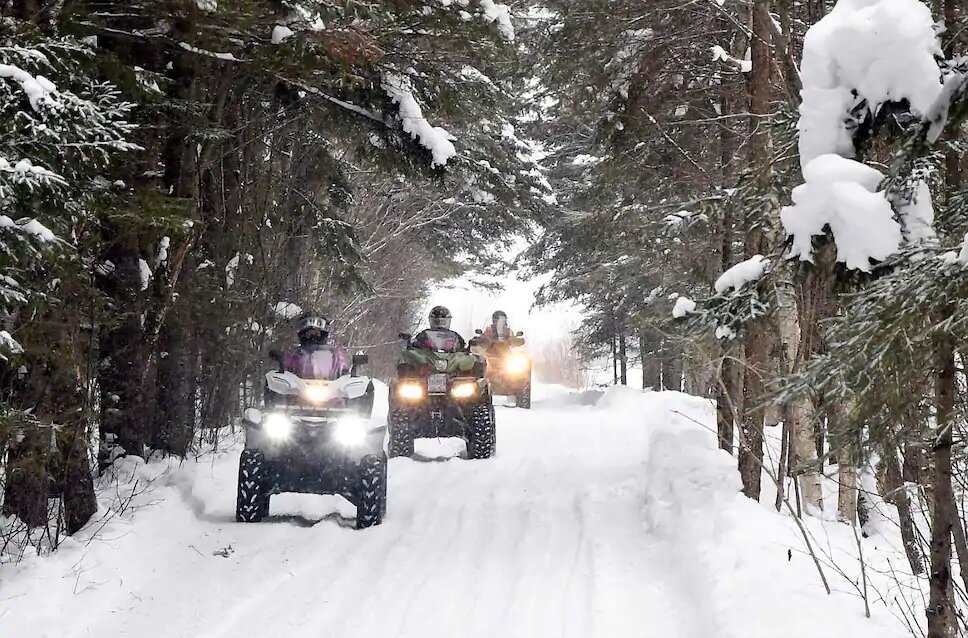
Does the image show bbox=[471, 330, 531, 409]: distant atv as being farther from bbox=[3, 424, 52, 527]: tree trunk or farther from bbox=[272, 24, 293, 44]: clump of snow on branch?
bbox=[3, 424, 52, 527]: tree trunk

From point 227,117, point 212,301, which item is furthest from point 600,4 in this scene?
point 212,301

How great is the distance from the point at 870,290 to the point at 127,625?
13.3 ft

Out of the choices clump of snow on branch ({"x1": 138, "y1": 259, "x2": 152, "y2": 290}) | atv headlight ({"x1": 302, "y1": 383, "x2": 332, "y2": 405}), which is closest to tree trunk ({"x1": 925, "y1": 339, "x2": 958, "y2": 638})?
atv headlight ({"x1": 302, "y1": 383, "x2": 332, "y2": 405})

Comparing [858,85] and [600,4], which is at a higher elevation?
[600,4]

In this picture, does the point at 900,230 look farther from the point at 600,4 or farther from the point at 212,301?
the point at 212,301

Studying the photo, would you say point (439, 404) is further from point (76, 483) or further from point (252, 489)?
point (76, 483)

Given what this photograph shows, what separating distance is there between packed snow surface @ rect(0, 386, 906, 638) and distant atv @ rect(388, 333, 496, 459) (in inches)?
66.4

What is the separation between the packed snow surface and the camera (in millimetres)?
4277

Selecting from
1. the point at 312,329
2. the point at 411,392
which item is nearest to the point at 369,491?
the point at 312,329

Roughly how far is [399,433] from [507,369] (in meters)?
7.20

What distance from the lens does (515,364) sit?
55.4ft

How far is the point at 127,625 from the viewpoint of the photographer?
14.2 ft

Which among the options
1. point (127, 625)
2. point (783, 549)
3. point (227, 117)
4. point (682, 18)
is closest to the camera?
point (127, 625)

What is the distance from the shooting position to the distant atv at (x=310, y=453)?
20.5 ft
